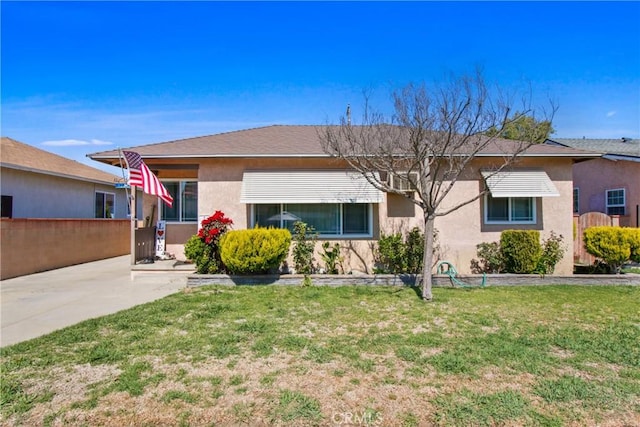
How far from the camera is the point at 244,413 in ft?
12.5

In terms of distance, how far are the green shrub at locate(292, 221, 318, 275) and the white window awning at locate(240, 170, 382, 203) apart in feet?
2.91

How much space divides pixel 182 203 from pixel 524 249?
11332mm

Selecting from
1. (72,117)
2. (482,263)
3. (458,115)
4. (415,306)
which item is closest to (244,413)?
(415,306)

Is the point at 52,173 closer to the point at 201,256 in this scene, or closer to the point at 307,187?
the point at 201,256

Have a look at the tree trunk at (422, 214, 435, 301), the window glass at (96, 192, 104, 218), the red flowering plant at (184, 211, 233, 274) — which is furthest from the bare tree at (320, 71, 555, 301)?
the window glass at (96, 192, 104, 218)

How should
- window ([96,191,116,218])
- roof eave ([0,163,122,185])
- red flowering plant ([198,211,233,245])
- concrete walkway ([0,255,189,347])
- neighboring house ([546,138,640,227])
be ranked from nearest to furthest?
concrete walkway ([0,255,189,347]) → red flowering plant ([198,211,233,245]) → roof eave ([0,163,122,185]) → neighboring house ([546,138,640,227]) → window ([96,191,116,218])

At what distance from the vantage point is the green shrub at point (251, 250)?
9797 mm

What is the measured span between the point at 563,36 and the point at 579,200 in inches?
423

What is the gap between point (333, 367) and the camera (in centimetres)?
489

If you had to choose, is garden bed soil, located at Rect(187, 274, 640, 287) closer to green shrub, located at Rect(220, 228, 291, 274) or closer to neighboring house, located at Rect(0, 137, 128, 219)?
green shrub, located at Rect(220, 228, 291, 274)

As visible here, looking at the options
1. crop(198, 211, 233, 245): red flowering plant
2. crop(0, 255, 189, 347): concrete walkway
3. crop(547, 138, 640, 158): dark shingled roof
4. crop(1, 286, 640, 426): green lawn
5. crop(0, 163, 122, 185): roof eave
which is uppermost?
crop(547, 138, 640, 158): dark shingled roof

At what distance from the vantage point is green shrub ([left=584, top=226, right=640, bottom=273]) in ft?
34.6

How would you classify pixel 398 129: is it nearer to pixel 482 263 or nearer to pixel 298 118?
pixel 482 263

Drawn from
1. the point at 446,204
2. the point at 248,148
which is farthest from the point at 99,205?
the point at 446,204
